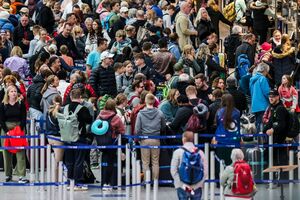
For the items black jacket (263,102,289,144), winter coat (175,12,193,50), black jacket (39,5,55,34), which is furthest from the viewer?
black jacket (39,5,55,34)

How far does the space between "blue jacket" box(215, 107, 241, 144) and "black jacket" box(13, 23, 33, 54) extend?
12905 mm

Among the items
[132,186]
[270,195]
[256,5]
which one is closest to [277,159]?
[270,195]

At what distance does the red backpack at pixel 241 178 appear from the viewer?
30016mm

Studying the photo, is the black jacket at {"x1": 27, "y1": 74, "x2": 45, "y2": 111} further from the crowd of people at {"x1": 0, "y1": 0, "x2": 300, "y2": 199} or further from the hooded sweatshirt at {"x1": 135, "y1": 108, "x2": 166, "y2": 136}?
the hooded sweatshirt at {"x1": 135, "y1": 108, "x2": 166, "y2": 136}

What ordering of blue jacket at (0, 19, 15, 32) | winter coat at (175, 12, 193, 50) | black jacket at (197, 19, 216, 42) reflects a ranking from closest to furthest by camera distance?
1. winter coat at (175, 12, 193, 50)
2. black jacket at (197, 19, 216, 42)
3. blue jacket at (0, 19, 15, 32)

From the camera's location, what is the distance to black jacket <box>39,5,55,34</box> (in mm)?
48969

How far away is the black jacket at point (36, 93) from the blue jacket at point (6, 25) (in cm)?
1045

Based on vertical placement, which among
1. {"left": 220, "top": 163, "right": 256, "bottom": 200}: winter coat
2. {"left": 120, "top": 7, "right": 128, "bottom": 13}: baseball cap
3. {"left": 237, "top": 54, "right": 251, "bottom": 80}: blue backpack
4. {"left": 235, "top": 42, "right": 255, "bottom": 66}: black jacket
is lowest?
{"left": 220, "top": 163, "right": 256, "bottom": 200}: winter coat

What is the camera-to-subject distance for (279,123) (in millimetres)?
34500

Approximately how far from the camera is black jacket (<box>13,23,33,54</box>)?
151ft

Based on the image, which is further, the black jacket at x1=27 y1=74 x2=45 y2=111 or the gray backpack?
the black jacket at x1=27 y1=74 x2=45 y2=111

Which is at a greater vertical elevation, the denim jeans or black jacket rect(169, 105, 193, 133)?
black jacket rect(169, 105, 193, 133)

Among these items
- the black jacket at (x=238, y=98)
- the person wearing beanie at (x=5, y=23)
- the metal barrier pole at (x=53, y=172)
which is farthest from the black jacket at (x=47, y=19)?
the metal barrier pole at (x=53, y=172)

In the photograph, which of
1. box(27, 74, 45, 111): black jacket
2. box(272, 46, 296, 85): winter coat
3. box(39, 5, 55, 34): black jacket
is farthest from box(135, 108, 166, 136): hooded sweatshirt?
box(39, 5, 55, 34): black jacket
